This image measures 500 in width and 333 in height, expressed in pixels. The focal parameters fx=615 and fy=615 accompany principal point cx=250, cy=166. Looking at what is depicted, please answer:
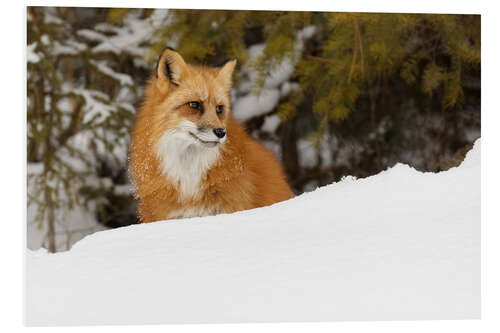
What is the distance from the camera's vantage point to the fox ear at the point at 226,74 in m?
3.35

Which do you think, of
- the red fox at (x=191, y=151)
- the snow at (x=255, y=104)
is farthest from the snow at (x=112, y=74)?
the snow at (x=255, y=104)

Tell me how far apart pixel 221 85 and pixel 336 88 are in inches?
29.7

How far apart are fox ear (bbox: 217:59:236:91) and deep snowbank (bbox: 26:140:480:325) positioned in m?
0.71

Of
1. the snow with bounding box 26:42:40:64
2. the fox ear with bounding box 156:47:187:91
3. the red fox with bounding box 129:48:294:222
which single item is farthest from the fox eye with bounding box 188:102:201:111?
the snow with bounding box 26:42:40:64

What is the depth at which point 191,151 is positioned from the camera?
326cm

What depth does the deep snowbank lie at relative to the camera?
9.80ft

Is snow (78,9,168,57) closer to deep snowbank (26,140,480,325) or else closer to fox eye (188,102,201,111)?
fox eye (188,102,201,111)

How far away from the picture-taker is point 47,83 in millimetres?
3457

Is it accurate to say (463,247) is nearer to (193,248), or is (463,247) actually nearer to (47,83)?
(193,248)

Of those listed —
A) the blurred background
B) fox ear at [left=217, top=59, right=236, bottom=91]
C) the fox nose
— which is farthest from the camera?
the blurred background

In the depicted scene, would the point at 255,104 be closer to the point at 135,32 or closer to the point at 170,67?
the point at 170,67

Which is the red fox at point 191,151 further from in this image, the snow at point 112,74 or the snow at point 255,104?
the snow at point 112,74

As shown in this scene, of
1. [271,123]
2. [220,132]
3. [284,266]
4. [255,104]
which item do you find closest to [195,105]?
[220,132]

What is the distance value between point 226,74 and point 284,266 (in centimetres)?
109
